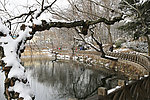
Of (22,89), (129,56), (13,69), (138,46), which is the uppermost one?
(138,46)

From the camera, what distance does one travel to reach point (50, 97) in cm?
822

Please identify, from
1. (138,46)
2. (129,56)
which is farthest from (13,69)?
(138,46)

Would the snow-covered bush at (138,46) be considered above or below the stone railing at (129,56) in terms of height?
above

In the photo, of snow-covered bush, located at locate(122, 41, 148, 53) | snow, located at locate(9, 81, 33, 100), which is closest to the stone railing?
snow-covered bush, located at locate(122, 41, 148, 53)

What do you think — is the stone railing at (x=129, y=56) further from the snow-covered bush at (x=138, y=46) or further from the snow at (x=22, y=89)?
the snow at (x=22, y=89)

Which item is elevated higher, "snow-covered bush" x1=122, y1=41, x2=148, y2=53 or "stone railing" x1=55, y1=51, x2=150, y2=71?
"snow-covered bush" x1=122, y1=41, x2=148, y2=53

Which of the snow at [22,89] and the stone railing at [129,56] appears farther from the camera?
the stone railing at [129,56]

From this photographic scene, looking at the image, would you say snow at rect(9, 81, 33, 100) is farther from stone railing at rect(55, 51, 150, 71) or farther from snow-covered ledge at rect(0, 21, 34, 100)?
stone railing at rect(55, 51, 150, 71)

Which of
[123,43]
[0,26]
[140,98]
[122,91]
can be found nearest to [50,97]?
[140,98]

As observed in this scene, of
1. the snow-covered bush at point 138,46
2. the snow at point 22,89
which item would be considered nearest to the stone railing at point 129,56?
the snow-covered bush at point 138,46

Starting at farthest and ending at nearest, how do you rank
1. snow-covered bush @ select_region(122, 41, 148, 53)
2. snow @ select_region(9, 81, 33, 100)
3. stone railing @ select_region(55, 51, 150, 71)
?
snow-covered bush @ select_region(122, 41, 148, 53) < stone railing @ select_region(55, 51, 150, 71) < snow @ select_region(9, 81, 33, 100)

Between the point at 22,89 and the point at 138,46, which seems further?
the point at 138,46

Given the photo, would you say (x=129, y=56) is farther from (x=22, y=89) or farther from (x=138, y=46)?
(x=22, y=89)

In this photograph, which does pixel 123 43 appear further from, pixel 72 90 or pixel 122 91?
pixel 122 91
